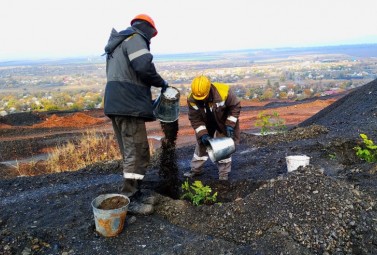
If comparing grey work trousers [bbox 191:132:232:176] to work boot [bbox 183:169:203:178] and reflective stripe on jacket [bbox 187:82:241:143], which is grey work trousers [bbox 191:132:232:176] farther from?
reflective stripe on jacket [bbox 187:82:241:143]

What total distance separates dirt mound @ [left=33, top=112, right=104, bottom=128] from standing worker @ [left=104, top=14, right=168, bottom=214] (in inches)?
455

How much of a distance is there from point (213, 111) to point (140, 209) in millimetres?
1655

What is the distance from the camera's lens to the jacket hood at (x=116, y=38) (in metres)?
3.98

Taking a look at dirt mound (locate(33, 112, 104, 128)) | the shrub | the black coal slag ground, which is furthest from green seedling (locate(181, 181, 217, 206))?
dirt mound (locate(33, 112, 104, 128))

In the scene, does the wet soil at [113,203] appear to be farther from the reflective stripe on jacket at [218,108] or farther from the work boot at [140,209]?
the reflective stripe on jacket at [218,108]

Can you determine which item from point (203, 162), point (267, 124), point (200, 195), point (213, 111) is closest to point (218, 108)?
point (213, 111)

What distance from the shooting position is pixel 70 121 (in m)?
15.4

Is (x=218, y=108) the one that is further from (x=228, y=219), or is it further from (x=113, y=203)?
(x=113, y=203)

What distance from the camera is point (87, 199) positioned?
4.71 m

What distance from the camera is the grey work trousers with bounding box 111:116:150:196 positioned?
162 inches

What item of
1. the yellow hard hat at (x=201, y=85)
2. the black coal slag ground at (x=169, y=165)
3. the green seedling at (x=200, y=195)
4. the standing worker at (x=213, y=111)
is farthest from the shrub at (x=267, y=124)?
the green seedling at (x=200, y=195)

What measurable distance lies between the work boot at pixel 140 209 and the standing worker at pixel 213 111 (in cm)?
121

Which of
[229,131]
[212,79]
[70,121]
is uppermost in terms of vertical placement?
[229,131]

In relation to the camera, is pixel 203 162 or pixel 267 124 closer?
pixel 203 162
